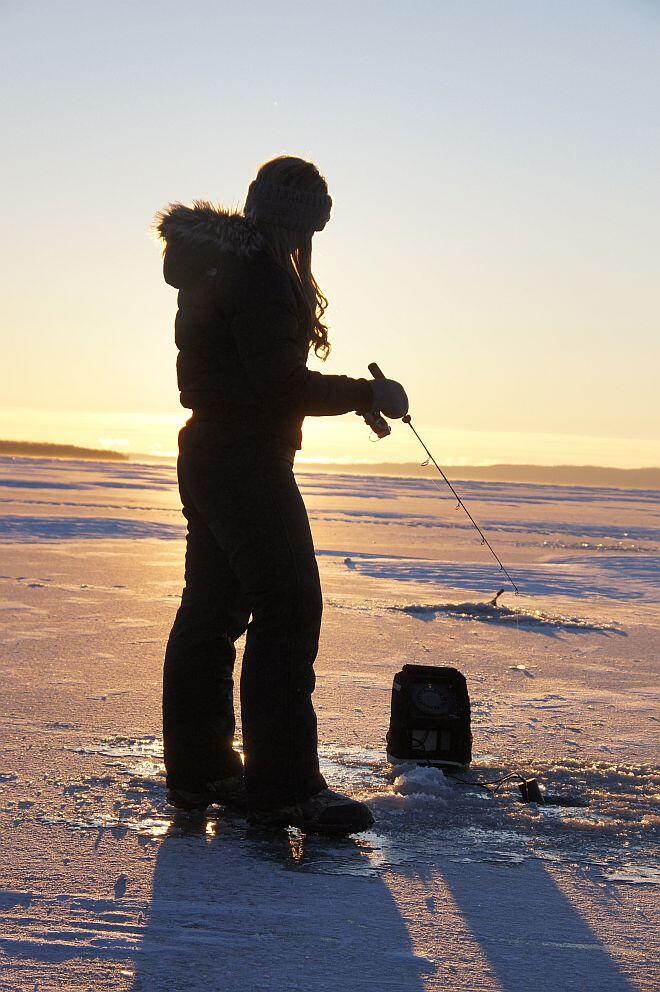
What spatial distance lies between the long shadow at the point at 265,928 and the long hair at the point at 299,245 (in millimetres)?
1355

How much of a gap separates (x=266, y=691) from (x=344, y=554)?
339 inches

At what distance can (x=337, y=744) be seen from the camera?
3734mm

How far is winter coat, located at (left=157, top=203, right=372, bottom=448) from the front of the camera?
2.79m

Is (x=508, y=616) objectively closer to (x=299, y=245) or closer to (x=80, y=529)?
(x=299, y=245)

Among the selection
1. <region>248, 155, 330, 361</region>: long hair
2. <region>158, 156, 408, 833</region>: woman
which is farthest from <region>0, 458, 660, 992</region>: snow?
<region>248, 155, 330, 361</region>: long hair

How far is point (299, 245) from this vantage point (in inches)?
118

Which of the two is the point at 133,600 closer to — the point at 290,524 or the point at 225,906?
the point at 290,524

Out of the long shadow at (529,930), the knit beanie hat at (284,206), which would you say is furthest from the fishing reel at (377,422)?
the long shadow at (529,930)

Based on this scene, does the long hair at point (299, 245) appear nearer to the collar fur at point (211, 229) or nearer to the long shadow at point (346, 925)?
the collar fur at point (211, 229)

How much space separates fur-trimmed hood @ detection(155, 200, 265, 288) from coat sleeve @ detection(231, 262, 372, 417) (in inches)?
5.9

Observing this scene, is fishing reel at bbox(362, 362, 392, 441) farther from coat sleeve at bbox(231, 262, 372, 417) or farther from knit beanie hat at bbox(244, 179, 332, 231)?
knit beanie hat at bbox(244, 179, 332, 231)

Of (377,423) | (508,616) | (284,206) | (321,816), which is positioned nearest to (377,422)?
(377,423)

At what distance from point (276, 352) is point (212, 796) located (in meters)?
1.19

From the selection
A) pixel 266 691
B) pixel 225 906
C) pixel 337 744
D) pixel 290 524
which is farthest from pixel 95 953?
pixel 337 744
